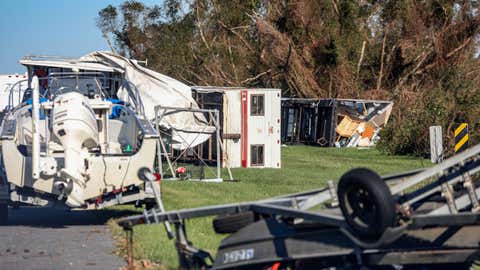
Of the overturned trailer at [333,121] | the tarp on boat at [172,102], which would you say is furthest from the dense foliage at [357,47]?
the tarp on boat at [172,102]

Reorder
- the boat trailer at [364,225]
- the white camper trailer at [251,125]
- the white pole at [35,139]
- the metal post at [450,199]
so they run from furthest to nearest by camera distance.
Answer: the white camper trailer at [251,125] → the white pole at [35,139] → the metal post at [450,199] → the boat trailer at [364,225]

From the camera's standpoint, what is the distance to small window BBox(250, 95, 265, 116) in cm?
2848

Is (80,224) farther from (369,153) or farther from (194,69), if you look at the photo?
(194,69)

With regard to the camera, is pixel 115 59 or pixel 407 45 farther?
pixel 407 45

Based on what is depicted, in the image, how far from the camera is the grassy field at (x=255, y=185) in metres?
12.0

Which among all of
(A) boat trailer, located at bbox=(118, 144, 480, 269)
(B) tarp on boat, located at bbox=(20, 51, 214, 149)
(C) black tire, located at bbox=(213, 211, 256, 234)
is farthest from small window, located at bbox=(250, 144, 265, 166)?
(C) black tire, located at bbox=(213, 211, 256, 234)

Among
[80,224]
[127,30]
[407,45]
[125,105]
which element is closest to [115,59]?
[125,105]

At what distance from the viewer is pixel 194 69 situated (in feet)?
184

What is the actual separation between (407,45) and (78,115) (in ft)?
115

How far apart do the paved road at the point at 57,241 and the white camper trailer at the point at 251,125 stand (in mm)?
10811

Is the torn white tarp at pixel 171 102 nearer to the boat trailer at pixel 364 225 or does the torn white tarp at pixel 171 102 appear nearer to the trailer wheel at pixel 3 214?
the trailer wheel at pixel 3 214

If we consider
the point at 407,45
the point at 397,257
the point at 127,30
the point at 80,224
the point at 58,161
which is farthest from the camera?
the point at 127,30

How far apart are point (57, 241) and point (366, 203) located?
8609 millimetres

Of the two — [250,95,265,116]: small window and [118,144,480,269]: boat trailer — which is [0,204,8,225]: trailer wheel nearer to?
[118,144,480,269]: boat trailer
